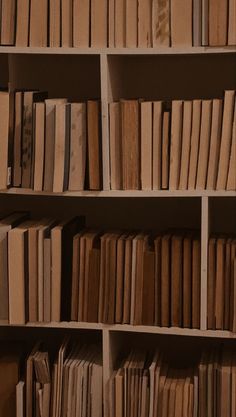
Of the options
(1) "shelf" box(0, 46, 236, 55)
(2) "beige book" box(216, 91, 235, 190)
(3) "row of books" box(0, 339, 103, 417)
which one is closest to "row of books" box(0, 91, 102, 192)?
(1) "shelf" box(0, 46, 236, 55)

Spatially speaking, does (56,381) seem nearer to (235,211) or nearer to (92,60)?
(235,211)

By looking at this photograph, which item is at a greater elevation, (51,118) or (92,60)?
(92,60)

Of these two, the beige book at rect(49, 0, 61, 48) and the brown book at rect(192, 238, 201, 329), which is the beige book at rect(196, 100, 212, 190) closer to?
the brown book at rect(192, 238, 201, 329)

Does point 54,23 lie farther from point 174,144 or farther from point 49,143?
point 174,144

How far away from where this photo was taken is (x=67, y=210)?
8.41 feet

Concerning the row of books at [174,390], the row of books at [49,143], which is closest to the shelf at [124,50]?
the row of books at [49,143]

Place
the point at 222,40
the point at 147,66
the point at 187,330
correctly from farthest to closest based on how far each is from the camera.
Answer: the point at 147,66 → the point at 187,330 → the point at 222,40

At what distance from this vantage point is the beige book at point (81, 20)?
7.00 feet

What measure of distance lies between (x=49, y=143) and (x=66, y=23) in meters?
0.35

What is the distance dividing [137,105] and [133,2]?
29 cm

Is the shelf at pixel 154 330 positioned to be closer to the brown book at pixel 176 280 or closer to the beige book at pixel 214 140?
the brown book at pixel 176 280

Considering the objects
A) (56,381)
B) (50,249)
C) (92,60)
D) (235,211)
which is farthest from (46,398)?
(92,60)

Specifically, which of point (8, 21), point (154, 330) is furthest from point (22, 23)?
point (154, 330)

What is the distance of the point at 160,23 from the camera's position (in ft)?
6.90
